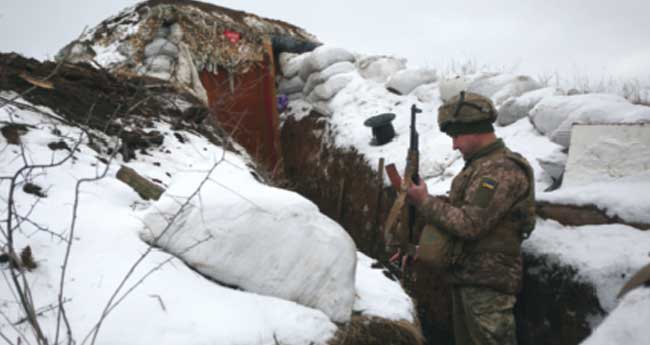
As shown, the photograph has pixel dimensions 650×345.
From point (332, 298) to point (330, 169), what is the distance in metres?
3.79

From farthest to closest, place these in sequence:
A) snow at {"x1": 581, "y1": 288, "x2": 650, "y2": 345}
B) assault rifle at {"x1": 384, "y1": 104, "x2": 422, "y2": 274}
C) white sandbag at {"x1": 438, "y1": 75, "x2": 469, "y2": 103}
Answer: white sandbag at {"x1": 438, "y1": 75, "x2": 469, "y2": 103} < assault rifle at {"x1": 384, "y1": 104, "x2": 422, "y2": 274} < snow at {"x1": 581, "y1": 288, "x2": 650, "y2": 345}

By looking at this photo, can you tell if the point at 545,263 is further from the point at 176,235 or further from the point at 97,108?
the point at 97,108

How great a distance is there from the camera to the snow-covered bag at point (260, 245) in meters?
1.57

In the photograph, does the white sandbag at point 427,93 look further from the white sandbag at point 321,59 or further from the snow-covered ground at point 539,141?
the white sandbag at point 321,59

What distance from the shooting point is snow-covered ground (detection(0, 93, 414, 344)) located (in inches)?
48.8

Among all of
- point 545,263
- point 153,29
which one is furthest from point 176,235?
point 153,29

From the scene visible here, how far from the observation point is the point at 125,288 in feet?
4.42

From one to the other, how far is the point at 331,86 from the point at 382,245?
3017 mm

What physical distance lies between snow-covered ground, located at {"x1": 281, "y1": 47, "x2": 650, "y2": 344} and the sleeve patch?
1.65 ft

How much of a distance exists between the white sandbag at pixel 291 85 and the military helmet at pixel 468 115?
195 inches

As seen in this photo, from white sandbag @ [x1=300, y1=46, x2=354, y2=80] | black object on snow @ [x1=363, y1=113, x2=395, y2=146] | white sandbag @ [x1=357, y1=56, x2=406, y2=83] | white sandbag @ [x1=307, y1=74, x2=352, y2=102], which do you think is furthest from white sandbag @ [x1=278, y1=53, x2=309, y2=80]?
black object on snow @ [x1=363, y1=113, x2=395, y2=146]

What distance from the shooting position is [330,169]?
5.38 m

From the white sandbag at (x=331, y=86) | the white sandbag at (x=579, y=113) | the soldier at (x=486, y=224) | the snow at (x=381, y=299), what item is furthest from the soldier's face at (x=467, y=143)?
the white sandbag at (x=331, y=86)

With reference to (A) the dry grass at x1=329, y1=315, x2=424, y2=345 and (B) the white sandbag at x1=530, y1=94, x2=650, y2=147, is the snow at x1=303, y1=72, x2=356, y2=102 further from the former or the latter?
(A) the dry grass at x1=329, y1=315, x2=424, y2=345
